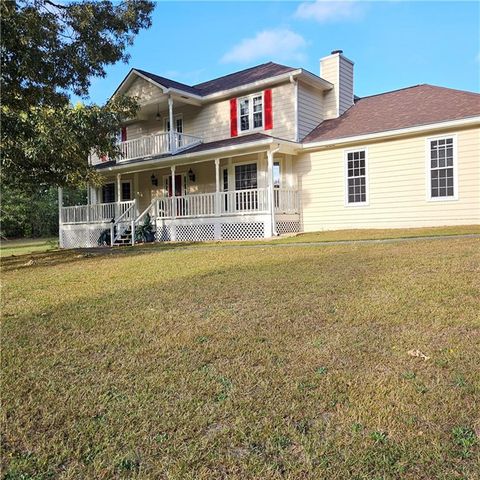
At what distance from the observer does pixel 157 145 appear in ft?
59.0

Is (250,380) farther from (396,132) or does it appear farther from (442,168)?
(396,132)

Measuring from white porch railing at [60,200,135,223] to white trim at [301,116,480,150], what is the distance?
768cm

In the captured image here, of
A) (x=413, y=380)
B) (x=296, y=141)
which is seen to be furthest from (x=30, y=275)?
(x=296, y=141)

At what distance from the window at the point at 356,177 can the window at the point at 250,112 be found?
3.95 m

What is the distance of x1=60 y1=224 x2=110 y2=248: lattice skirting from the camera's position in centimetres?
1934

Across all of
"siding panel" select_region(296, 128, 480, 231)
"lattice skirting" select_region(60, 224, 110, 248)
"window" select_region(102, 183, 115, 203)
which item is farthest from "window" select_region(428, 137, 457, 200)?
"window" select_region(102, 183, 115, 203)

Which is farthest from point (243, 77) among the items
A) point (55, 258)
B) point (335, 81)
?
point (55, 258)

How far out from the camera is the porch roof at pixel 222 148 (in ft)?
47.5

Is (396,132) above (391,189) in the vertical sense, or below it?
above

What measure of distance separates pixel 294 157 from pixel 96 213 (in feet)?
30.3

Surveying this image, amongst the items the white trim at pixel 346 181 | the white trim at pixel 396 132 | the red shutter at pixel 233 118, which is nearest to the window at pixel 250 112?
the red shutter at pixel 233 118

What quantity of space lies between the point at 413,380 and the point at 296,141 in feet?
43.6

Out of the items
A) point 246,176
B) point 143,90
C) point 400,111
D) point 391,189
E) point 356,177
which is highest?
point 143,90

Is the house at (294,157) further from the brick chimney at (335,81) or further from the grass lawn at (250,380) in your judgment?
the grass lawn at (250,380)
